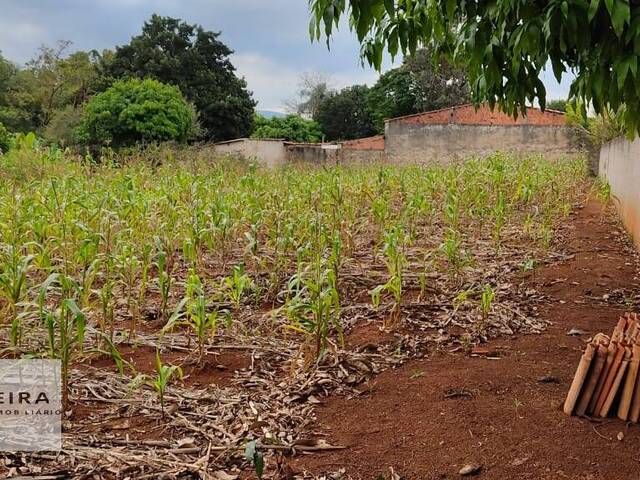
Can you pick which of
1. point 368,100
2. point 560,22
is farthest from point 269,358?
point 368,100

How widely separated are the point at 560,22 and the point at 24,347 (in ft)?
8.05

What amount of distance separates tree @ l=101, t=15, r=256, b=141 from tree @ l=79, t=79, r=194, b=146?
7193mm

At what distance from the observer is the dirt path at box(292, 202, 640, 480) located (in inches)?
70.2

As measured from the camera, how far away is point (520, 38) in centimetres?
175

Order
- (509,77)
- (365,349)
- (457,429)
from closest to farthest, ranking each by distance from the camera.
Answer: (457,429), (509,77), (365,349)

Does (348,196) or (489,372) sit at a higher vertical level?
(348,196)

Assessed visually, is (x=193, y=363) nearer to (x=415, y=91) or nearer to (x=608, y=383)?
(x=608, y=383)

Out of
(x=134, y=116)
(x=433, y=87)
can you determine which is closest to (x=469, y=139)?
(x=134, y=116)

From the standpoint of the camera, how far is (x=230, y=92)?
1083 inches

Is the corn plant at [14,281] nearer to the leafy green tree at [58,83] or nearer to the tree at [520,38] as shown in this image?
the tree at [520,38]

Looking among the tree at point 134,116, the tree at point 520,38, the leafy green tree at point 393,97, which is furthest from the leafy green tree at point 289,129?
the tree at point 520,38

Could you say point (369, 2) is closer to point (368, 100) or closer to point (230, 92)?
point (230, 92)

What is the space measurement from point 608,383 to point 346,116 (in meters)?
33.3

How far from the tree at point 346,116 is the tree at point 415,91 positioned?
3.59 ft
